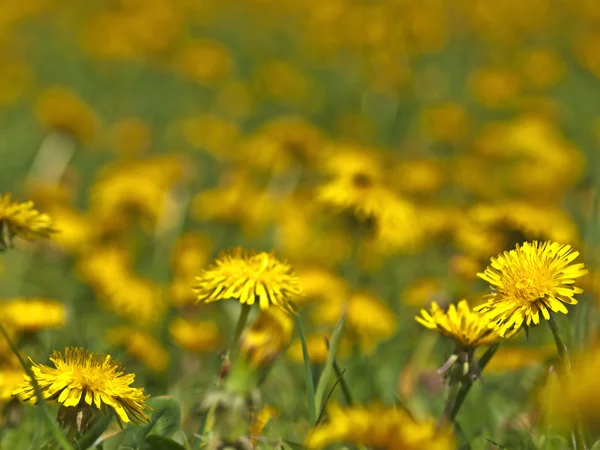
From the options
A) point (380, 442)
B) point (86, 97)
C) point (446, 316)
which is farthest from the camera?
point (86, 97)

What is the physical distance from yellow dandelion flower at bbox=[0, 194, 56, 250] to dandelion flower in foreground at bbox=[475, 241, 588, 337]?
1019 millimetres

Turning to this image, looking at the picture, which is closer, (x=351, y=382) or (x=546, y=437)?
(x=546, y=437)

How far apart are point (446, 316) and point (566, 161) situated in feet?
9.80

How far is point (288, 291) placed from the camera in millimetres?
1769

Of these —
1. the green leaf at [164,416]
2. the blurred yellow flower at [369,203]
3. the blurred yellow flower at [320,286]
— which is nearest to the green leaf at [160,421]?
the green leaf at [164,416]

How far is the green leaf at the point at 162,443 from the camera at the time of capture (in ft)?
5.22

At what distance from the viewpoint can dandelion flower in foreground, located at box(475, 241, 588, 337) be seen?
A: 1.46 meters

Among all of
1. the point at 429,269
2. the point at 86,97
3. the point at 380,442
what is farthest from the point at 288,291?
the point at 86,97

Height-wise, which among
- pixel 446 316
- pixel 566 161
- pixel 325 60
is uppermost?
pixel 325 60

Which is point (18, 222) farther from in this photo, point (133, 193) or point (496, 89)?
point (496, 89)

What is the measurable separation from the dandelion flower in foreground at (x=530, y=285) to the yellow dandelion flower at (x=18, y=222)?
40.1 inches

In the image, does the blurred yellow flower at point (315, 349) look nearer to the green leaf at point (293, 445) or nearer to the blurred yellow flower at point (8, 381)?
the green leaf at point (293, 445)

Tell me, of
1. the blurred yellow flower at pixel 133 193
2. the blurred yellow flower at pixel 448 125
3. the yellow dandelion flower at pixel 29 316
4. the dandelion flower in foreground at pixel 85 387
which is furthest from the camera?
the blurred yellow flower at pixel 448 125

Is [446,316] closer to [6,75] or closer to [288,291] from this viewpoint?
[288,291]
